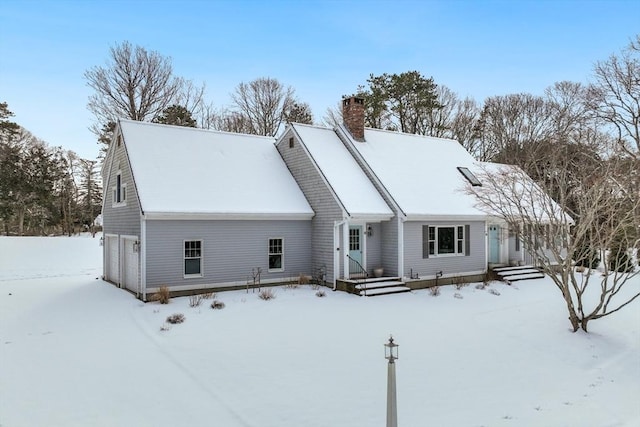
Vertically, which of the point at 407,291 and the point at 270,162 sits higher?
the point at 270,162

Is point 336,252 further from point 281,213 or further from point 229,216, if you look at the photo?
point 229,216

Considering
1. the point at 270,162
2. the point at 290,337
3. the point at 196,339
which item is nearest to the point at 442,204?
the point at 270,162

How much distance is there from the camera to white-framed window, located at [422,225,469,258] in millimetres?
16859

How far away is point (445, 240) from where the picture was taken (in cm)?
1758

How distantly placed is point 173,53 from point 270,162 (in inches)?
600

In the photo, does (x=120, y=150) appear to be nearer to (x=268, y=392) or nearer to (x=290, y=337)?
(x=290, y=337)

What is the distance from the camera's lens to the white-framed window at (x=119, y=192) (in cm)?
1616

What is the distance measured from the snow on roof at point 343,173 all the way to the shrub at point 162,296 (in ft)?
21.1

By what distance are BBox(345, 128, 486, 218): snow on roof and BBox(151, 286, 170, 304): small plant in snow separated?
8.55 meters

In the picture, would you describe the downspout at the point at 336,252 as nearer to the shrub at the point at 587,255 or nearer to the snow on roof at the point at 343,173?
the snow on roof at the point at 343,173

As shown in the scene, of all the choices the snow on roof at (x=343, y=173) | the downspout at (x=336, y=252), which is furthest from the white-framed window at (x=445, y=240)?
the downspout at (x=336, y=252)

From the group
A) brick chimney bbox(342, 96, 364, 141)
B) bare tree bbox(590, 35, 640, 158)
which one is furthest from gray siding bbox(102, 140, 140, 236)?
bare tree bbox(590, 35, 640, 158)

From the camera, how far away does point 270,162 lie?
18.4 metres

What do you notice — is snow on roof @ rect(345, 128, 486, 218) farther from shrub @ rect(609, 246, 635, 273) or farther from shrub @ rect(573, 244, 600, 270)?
shrub @ rect(609, 246, 635, 273)
